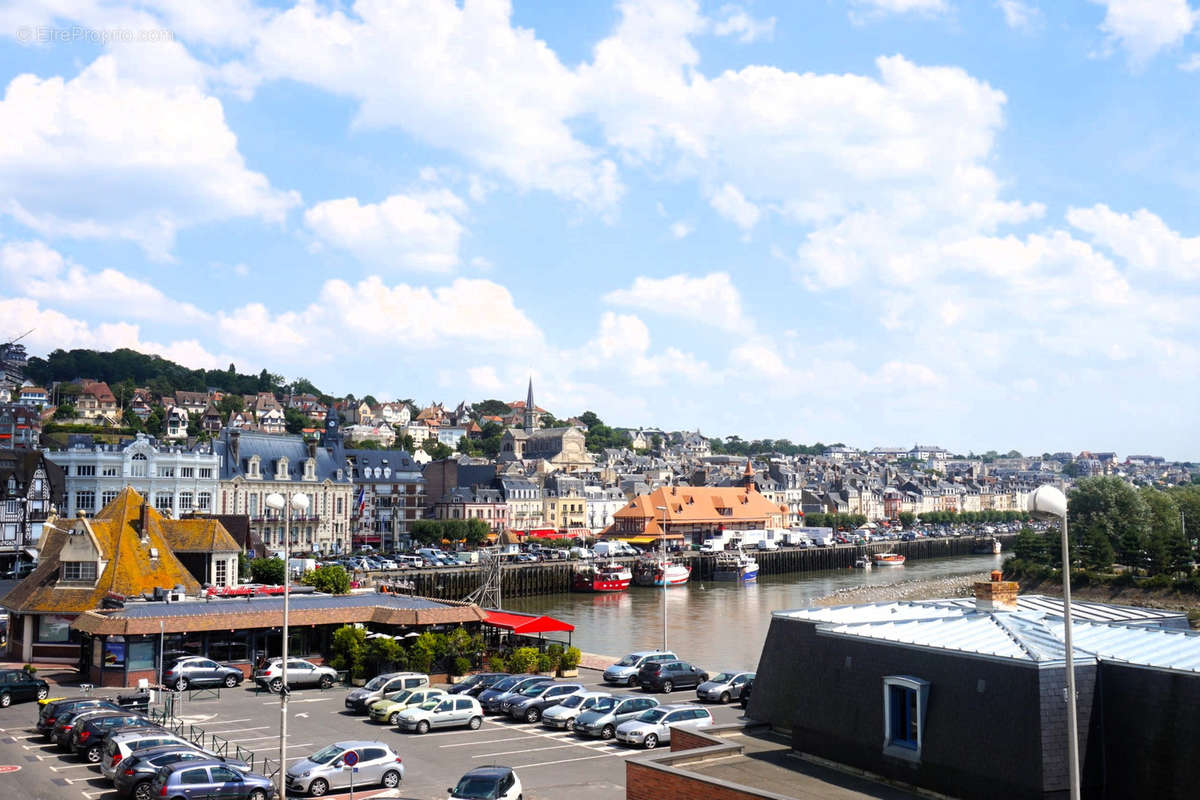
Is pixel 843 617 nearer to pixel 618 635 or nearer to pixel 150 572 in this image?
pixel 150 572

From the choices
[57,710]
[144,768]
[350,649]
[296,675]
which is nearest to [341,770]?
[144,768]

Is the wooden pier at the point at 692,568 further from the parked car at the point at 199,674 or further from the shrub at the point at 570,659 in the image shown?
the parked car at the point at 199,674

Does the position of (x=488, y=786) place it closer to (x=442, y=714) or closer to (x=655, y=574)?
(x=442, y=714)

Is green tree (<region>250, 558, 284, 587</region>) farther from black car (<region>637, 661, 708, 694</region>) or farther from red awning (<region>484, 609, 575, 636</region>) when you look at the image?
black car (<region>637, 661, 708, 694</region>)

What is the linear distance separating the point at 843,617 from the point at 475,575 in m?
71.4

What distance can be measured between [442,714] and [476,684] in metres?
4.71

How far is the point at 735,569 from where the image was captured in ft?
350

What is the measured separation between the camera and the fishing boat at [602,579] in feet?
300

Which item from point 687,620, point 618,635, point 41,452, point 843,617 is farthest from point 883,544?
point 843,617

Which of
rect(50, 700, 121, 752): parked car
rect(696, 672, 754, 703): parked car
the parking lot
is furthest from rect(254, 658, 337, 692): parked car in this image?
rect(696, 672, 754, 703): parked car

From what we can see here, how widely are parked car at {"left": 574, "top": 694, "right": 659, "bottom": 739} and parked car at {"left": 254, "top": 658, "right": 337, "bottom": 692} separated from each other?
11.6m

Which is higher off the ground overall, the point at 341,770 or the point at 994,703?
the point at 994,703

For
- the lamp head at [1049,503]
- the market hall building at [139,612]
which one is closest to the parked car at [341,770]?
the market hall building at [139,612]

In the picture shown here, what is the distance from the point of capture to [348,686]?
36.2 meters
